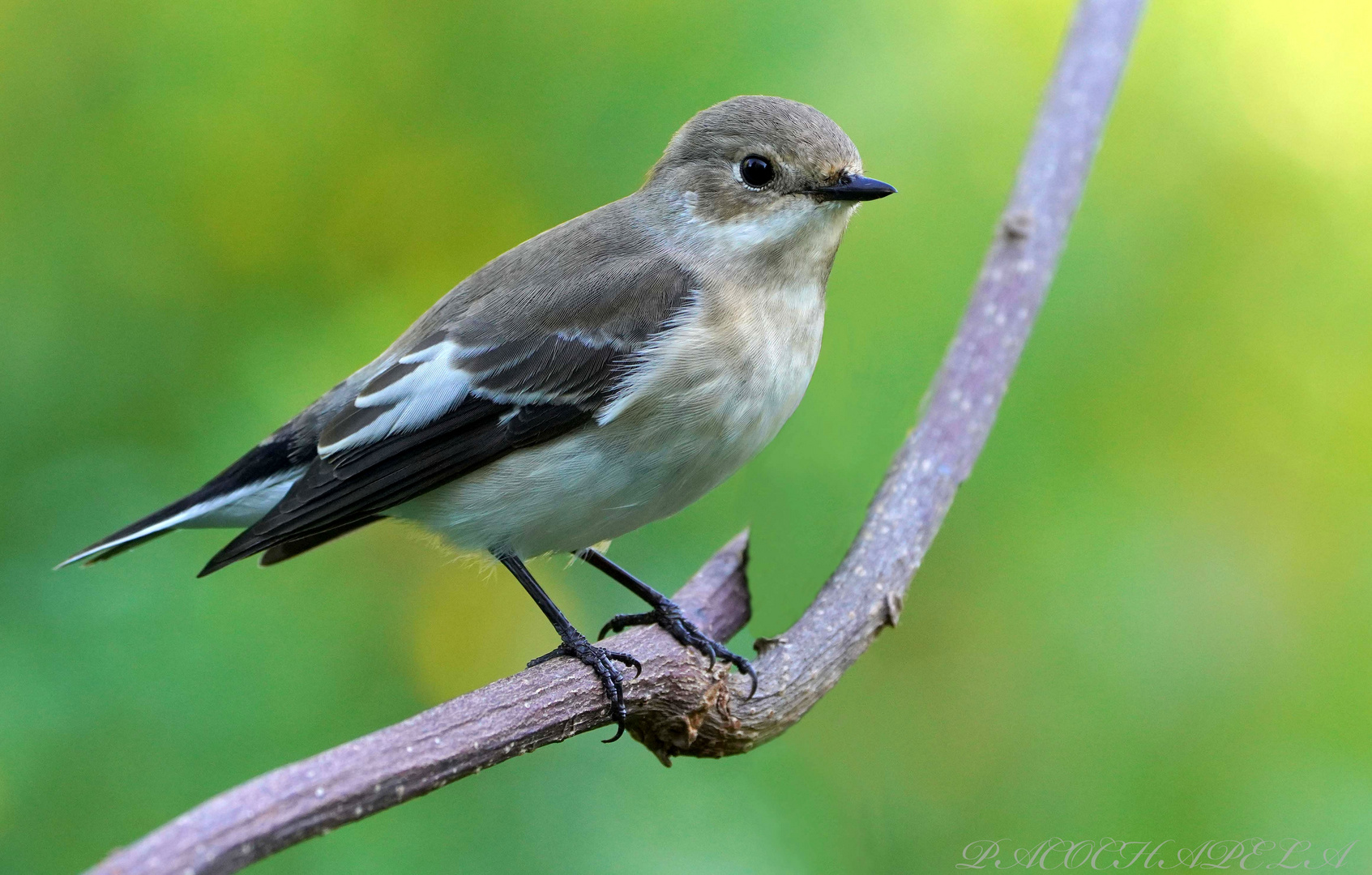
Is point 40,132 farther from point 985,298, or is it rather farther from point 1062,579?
point 1062,579

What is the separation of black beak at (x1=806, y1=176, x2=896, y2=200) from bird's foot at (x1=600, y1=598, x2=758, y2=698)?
107cm

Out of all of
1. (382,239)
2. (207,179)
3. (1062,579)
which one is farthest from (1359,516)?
(207,179)

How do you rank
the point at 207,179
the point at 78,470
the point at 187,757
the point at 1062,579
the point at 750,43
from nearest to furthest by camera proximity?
the point at 187,757, the point at 78,470, the point at 1062,579, the point at 207,179, the point at 750,43

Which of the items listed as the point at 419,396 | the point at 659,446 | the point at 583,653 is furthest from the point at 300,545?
the point at 659,446

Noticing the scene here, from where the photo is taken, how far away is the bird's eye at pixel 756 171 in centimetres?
289

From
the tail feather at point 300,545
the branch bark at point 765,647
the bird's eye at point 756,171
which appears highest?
the bird's eye at point 756,171

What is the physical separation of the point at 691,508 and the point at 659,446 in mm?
909

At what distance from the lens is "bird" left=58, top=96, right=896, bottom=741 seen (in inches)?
106

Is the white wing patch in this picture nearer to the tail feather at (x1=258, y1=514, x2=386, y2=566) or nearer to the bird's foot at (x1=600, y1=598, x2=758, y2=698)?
the tail feather at (x1=258, y1=514, x2=386, y2=566)

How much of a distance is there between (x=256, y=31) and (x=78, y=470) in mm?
1404

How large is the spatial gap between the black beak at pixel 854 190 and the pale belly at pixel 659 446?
0.89 ft

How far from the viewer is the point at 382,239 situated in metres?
3.50

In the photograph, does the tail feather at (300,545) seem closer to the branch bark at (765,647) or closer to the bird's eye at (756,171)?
the branch bark at (765,647)

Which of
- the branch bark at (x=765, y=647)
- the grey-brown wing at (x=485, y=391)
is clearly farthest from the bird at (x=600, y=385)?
the branch bark at (x=765, y=647)
